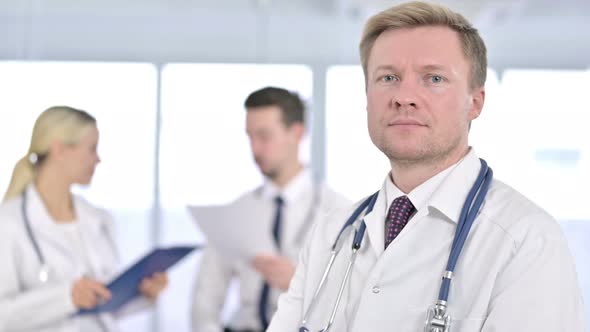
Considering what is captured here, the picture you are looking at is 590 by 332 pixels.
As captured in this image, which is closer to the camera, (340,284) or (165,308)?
(340,284)

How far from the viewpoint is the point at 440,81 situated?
140 centimetres

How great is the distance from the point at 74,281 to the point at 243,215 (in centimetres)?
69

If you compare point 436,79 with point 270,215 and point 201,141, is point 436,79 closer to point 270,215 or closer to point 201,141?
point 270,215

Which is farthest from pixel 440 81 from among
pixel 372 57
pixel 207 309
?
pixel 207 309

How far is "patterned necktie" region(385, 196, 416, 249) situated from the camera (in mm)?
1413

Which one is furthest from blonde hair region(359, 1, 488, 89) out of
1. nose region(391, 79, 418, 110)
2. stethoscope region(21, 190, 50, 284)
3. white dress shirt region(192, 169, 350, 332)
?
stethoscope region(21, 190, 50, 284)

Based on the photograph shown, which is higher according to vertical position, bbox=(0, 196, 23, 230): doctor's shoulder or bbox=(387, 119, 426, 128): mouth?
bbox=(387, 119, 426, 128): mouth

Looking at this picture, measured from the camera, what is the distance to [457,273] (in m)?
1.26

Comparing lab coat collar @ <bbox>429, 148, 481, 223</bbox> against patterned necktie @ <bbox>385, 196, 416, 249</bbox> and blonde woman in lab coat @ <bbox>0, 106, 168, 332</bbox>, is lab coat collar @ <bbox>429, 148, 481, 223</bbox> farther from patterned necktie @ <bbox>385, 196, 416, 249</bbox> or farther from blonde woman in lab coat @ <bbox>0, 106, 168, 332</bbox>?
blonde woman in lab coat @ <bbox>0, 106, 168, 332</bbox>

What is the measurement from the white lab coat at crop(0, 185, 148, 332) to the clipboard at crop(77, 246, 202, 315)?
0.14 ft

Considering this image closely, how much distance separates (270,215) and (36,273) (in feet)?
2.95

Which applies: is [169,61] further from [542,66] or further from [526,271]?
[526,271]

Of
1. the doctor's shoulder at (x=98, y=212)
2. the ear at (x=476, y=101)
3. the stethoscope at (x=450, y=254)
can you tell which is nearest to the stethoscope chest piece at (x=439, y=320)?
the stethoscope at (x=450, y=254)

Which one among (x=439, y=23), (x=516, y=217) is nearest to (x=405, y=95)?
(x=439, y=23)
